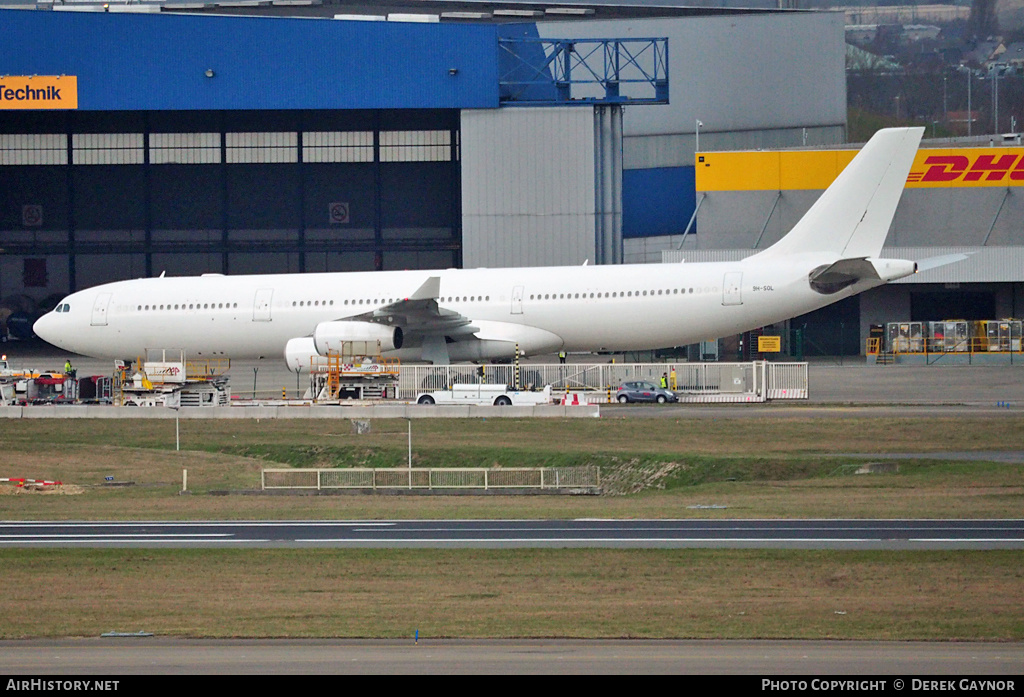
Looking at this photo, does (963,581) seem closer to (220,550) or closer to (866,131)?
(220,550)

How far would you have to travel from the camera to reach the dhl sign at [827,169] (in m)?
55.8

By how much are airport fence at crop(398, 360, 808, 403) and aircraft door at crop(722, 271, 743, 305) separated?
266cm

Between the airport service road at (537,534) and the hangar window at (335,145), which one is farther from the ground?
the hangar window at (335,145)

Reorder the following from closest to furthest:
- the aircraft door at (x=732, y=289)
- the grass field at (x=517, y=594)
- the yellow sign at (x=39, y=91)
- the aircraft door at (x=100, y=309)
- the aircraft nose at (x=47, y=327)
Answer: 1. the grass field at (x=517, y=594)
2. the aircraft door at (x=732, y=289)
3. the aircraft door at (x=100, y=309)
4. the aircraft nose at (x=47, y=327)
5. the yellow sign at (x=39, y=91)

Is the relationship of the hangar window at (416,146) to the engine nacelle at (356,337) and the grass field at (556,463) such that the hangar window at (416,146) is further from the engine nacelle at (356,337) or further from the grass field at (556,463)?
the grass field at (556,463)

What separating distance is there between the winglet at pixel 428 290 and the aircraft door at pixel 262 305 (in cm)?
600

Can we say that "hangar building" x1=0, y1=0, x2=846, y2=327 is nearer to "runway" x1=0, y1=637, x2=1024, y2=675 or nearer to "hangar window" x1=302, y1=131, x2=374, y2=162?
"hangar window" x1=302, y1=131, x2=374, y2=162

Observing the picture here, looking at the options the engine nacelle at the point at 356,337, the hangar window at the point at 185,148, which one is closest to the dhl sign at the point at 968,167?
the engine nacelle at the point at 356,337

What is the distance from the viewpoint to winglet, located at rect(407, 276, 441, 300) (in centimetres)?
3878

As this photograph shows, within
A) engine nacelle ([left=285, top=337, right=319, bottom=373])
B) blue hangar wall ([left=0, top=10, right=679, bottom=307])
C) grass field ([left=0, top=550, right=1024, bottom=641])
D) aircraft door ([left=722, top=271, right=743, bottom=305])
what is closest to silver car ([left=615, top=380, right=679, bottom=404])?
aircraft door ([left=722, top=271, right=743, bottom=305])

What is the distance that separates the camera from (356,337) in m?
39.9

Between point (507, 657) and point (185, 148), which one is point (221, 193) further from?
point (507, 657)

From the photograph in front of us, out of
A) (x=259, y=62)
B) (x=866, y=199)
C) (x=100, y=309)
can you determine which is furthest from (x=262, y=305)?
(x=866, y=199)
